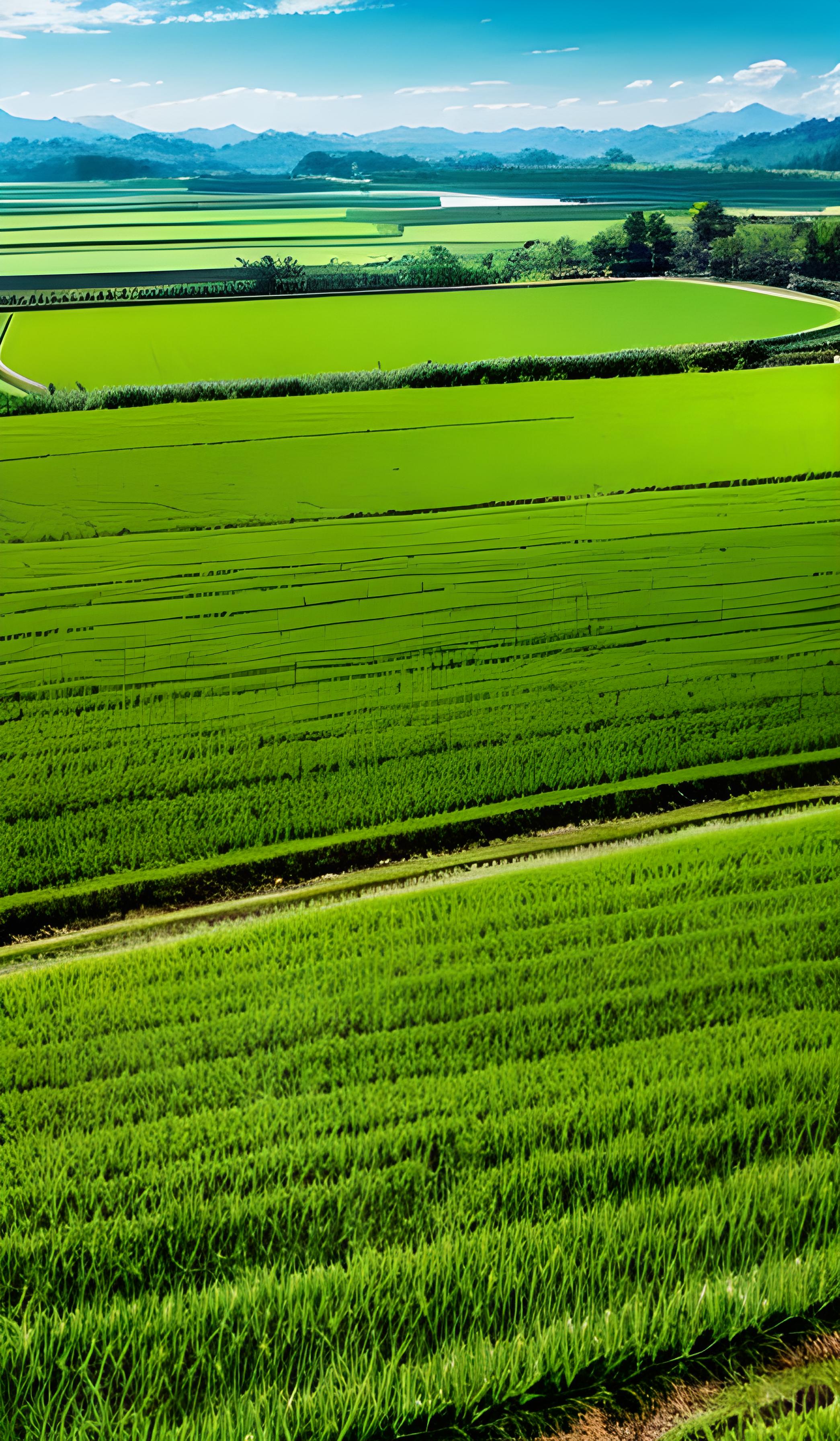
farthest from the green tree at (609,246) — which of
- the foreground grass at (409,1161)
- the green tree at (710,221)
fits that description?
the foreground grass at (409,1161)

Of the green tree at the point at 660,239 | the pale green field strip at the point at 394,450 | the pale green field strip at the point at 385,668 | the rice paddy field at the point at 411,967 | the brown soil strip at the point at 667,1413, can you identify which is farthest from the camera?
the green tree at the point at 660,239

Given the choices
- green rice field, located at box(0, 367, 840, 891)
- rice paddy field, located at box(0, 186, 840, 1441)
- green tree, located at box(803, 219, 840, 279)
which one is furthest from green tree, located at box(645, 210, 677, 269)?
green rice field, located at box(0, 367, 840, 891)

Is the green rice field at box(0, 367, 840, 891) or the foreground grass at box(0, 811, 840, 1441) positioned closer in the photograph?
the foreground grass at box(0, 811, 840, 1441)

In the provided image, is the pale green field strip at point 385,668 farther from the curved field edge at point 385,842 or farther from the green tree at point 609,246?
the green tree at point 609,246

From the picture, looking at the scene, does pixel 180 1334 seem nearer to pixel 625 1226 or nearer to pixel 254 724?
pixel 625 1226

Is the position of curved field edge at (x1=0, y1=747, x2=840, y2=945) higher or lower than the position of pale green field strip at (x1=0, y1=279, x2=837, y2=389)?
lower

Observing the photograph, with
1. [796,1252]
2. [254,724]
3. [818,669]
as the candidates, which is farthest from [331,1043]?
[818,669]

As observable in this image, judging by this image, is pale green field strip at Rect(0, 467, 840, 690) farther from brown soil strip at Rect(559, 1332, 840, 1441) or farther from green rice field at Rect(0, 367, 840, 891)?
brown soil strip at Rect(559, 1332, 840, 1441)
